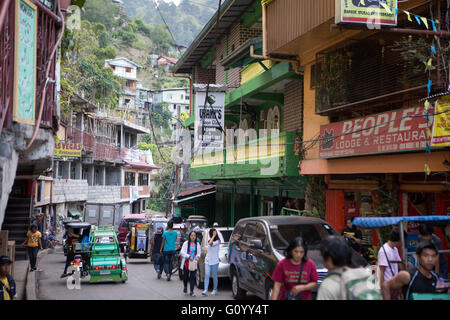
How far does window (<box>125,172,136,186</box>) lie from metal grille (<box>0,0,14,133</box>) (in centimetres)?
4955

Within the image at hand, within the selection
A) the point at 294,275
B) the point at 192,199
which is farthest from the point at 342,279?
the point at 192,199

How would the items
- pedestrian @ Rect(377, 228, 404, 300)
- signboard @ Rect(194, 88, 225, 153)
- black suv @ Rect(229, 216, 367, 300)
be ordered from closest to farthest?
pedestrian @ Rect(377, 228, 404, 300) < black suv @ Rect(229, 216, 367, 300) < signboard @ Rect(194, 88, 225, 153)

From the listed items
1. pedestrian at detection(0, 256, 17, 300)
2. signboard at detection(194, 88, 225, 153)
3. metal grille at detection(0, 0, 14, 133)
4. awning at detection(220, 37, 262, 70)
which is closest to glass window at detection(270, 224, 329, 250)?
pedestrian at detection(0, 256, 17, 300)

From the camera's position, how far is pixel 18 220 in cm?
2353

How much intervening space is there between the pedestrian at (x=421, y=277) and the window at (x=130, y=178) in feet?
170

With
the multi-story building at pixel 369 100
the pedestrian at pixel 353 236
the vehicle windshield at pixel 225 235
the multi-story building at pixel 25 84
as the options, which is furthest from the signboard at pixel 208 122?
the multi-story building at pixel 25 84

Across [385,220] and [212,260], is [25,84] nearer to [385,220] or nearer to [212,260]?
[385,220]

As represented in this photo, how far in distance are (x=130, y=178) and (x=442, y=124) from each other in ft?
165

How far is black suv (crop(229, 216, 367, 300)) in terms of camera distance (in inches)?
403

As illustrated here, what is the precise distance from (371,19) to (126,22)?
129182 mm

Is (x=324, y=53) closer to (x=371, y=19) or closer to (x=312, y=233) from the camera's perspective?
(x=371, y=19)

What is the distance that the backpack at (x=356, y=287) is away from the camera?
15.1ft

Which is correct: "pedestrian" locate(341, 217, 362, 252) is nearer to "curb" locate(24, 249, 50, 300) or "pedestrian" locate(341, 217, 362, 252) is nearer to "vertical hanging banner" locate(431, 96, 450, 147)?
"vertical hanging banner" locate(431, 96, 450, 147)

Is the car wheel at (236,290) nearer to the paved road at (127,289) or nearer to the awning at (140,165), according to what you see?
the paved road at (127,289)
